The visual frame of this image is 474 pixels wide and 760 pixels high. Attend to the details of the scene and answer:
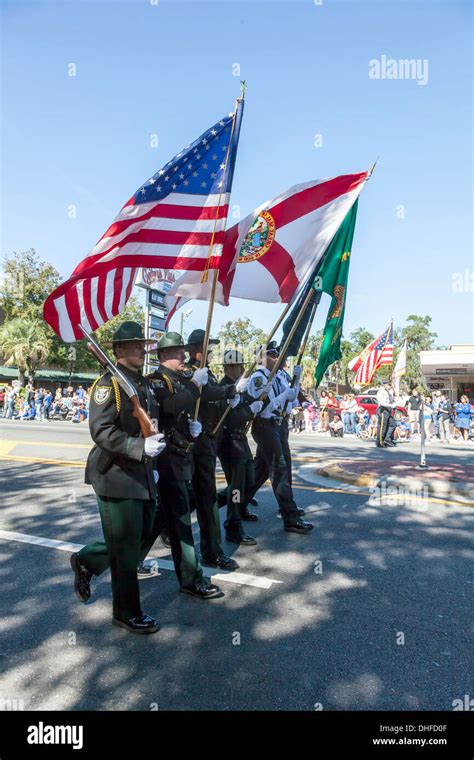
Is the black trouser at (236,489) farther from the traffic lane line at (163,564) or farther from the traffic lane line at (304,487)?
the traffic lane line at (304,487)

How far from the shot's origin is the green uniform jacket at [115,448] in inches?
136

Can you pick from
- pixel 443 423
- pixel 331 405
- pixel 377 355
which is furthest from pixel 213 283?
pixel 443 423

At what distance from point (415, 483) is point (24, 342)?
38.5 meters

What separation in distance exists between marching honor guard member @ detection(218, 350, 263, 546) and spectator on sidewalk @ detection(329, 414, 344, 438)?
14883 mm

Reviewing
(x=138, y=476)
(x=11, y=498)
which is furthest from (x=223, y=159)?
(x=11, y=498)

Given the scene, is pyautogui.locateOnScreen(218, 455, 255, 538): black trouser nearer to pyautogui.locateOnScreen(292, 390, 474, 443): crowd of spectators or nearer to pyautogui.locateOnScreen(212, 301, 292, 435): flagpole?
pyautogui.locateOnScreen(212, 301, 292, 435): flagpole

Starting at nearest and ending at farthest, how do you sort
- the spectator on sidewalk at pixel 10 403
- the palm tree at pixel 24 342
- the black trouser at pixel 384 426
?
1. the black trouser at pixel 384 426
2. the spectator on sidewalk at pixel 10 403
3. the palm tree at pixel 24 342

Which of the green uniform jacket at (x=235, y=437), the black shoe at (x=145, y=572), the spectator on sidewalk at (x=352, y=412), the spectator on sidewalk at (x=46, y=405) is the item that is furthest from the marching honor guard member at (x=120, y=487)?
the spectator on sidewalk at (x=46, y=405)

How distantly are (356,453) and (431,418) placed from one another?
956cm

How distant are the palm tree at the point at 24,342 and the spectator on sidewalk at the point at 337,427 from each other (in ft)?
91.6

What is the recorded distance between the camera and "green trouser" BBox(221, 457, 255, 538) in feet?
18.1
